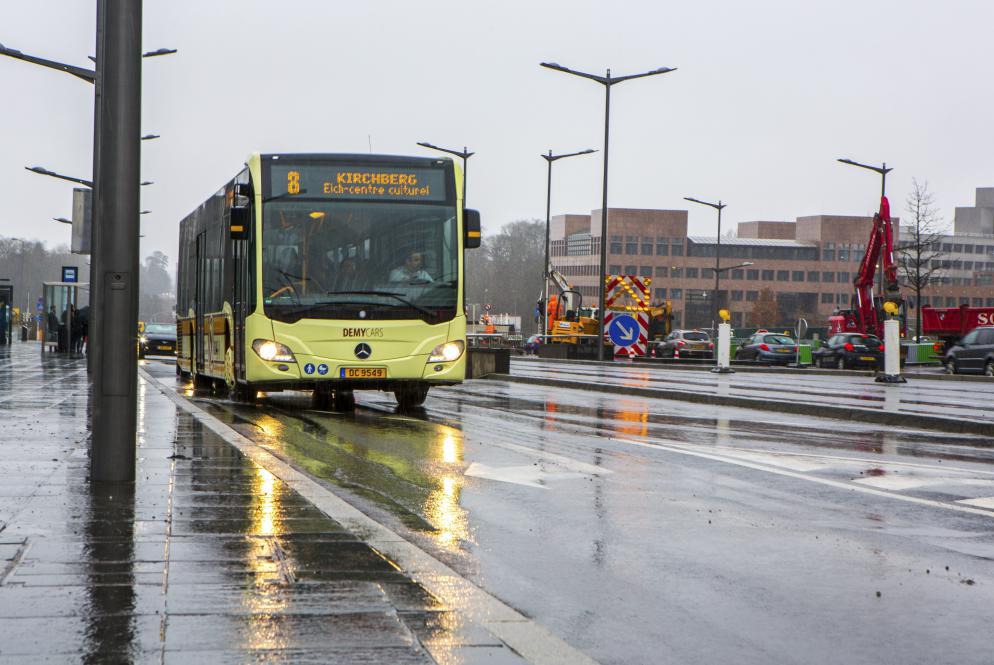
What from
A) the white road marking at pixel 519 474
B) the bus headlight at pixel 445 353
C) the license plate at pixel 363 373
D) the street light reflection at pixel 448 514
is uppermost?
the bus headlight at pixel 445 353

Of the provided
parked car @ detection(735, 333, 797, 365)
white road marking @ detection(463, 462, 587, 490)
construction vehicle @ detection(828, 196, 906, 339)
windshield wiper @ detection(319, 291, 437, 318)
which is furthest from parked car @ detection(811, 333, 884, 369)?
white road marking @ detection(463, 462, 587, 490)

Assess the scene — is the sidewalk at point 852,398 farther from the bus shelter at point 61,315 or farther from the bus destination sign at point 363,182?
the bus shelter at point 61,315

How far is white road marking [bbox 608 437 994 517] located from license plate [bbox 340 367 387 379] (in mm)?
4535

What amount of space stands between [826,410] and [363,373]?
6336 mm

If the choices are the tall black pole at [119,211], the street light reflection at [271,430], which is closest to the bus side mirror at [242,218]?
the street light reflection at [271,430]

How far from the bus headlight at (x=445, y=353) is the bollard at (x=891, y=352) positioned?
42.2 ft

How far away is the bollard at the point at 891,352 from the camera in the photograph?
28.2 meters

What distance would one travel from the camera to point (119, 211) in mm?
8414

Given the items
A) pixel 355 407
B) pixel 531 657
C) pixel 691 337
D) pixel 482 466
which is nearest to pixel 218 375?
pixel 355 407

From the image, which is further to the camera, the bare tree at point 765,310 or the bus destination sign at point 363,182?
the bare tree at point 765,310

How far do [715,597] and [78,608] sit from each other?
2.58 m

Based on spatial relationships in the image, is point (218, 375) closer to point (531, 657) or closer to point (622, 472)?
point (622, 472)

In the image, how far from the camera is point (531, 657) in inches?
177

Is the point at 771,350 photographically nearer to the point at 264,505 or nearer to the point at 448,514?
the point at 448,514
